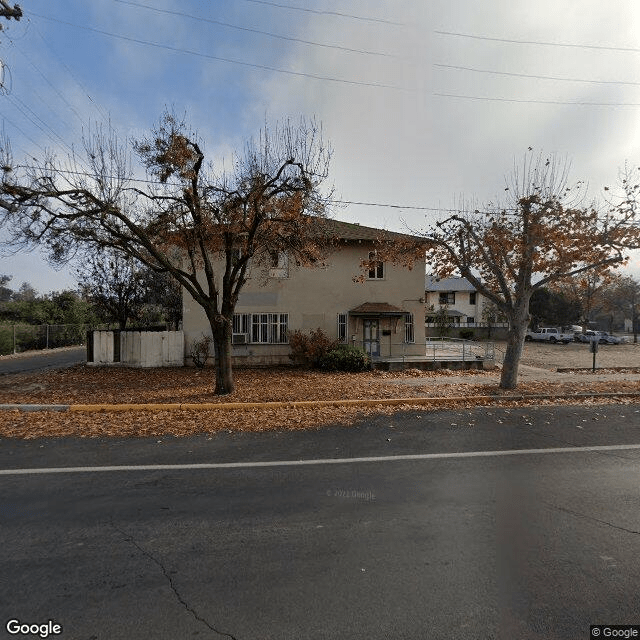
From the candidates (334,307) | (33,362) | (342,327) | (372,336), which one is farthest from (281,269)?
(33,362)

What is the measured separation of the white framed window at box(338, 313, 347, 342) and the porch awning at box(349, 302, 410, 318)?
51cm

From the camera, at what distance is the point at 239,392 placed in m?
12.4

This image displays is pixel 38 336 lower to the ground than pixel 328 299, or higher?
lower

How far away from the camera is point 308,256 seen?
1340cm

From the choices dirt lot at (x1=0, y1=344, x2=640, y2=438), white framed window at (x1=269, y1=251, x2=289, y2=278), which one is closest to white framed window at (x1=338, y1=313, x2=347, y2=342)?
white framed window at (x1=269, y1=251, x2=289, y2=278)

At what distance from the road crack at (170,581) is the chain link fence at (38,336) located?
85.4ft

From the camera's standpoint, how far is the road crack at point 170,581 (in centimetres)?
267

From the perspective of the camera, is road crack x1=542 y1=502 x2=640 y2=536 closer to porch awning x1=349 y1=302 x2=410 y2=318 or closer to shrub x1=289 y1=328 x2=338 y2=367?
shrub x1=289 y1=328 x2=338 y2=367

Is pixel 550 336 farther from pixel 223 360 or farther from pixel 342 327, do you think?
pixel 223 360

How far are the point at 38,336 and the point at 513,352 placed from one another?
2799cm

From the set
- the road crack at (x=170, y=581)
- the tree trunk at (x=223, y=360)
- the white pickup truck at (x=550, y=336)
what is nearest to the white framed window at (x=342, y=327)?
the tree trunk at (x=223, y=360)

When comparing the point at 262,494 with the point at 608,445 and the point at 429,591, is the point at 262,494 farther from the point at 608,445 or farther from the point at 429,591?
the point at 608,445

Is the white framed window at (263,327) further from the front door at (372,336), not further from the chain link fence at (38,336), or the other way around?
the chain link fence at (38,336)

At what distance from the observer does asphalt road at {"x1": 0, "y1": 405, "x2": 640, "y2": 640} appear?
2.76 meters
